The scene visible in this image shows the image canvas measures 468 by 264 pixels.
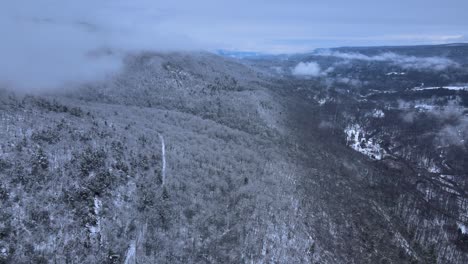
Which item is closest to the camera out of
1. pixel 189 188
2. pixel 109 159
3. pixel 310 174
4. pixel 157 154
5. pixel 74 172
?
pixel 74 172

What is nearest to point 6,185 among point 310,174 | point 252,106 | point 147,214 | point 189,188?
point 147,214

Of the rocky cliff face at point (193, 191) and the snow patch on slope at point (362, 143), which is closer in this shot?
the rocky cliff face at point (193, 191)

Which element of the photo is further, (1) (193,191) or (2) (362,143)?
(2) (362,143)

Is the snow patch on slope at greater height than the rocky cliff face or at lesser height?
lesser

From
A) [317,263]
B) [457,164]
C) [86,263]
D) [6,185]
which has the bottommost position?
[457,164]

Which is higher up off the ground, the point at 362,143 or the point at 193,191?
the point at 193,191

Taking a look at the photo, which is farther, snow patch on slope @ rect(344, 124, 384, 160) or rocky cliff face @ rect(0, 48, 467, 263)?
snow patch on slope @ rect(344, 124, 384, 160)

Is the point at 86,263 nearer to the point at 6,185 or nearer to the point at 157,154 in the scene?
the point at 6,185

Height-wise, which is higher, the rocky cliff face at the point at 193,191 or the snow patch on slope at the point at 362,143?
the rocky cliff face at the point at 193,191
